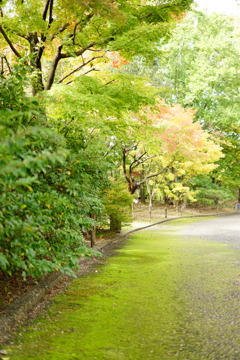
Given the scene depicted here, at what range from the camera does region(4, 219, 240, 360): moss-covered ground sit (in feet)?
13.4

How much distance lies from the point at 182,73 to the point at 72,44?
→ 30.9m

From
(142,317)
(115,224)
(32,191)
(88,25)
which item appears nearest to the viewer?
(32,191)

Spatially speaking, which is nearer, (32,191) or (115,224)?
(32,191)

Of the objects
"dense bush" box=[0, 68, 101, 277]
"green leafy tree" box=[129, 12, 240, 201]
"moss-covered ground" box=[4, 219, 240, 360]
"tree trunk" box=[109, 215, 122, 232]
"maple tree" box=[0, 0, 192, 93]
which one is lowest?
"moss-covered ground" box=[4, 219, 240, 360]

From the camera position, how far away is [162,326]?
4.93m

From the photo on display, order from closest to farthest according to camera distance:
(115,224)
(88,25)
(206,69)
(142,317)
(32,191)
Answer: (32,191) → (142,317) → (88,25) → (115,224) → (206,69)

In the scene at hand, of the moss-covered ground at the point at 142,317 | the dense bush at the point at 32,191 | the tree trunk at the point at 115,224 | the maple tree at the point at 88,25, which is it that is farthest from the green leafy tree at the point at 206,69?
the dense bush at the point at 32,191

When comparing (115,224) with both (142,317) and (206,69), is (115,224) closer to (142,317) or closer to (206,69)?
(142,317)

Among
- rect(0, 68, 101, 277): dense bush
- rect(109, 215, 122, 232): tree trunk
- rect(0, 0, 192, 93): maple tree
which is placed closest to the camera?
rect(0, 68, 101, 277): dense bush

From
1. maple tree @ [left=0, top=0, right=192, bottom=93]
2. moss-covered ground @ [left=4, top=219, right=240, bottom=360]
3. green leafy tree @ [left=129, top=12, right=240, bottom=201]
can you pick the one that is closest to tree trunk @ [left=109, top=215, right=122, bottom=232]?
moss-covered ground @ [left=4, top=219, right=240, bottom=360]

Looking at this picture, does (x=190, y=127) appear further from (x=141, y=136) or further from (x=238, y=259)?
(x=238, y=259)

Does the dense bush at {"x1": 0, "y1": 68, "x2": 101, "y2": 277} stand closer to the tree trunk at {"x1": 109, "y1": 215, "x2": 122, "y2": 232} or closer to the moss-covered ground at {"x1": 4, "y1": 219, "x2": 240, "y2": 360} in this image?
the moss-covered ground at {"x1": 4, "y1": 219, "x2": 240, "y2": 360}

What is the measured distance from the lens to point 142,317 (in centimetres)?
533

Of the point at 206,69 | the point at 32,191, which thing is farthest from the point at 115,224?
the point at 206,69
